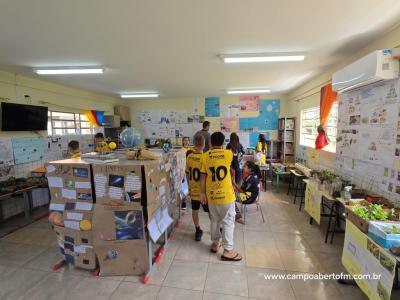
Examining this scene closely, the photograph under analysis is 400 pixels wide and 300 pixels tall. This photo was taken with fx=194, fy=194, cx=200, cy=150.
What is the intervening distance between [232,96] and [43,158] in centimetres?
568

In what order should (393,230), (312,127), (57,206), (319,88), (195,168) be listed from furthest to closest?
1. (312,127)
2. (319,88)
3. (195,168)
4. (57,206)
5. (393,230)

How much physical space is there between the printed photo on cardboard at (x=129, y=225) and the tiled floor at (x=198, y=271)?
21.4 inches

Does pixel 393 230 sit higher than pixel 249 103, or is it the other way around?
pixel 249 103

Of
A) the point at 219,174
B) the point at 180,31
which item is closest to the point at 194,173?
the point at 219,174

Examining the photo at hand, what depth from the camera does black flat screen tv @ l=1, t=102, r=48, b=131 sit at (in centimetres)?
363

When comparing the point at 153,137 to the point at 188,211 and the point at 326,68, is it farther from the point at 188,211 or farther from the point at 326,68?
the point at 326,68

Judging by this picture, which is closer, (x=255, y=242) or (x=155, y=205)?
(x=155, y=205)

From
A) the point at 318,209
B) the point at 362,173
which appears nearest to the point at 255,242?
the point at 318,209

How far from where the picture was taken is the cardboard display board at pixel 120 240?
6.86 feet

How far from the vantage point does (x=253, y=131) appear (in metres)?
6.84

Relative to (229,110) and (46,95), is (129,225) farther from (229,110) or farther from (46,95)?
(229,110)

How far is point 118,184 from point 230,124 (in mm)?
5380

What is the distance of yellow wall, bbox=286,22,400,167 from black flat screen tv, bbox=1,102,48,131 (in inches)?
239

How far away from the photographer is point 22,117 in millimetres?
3895
